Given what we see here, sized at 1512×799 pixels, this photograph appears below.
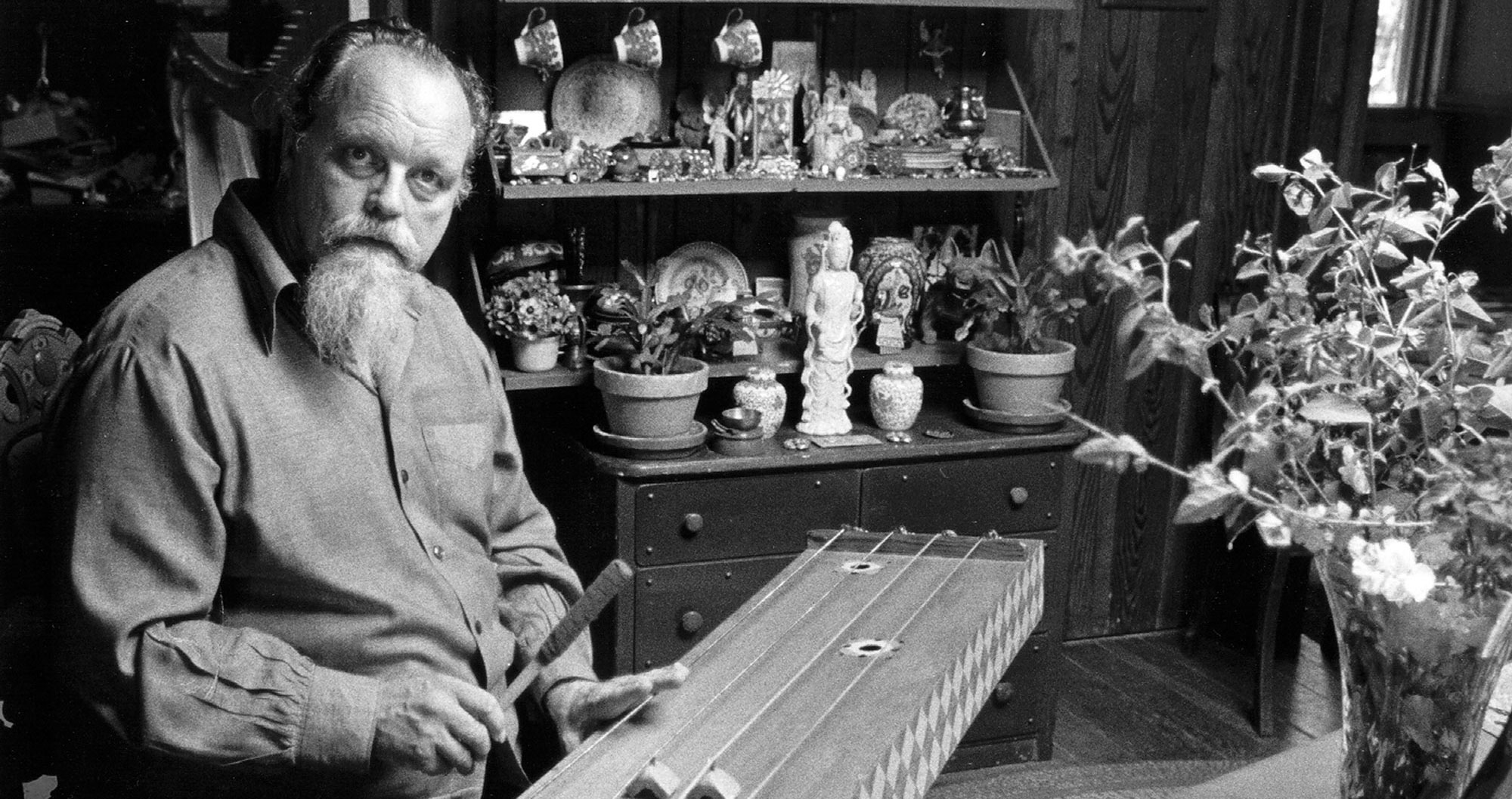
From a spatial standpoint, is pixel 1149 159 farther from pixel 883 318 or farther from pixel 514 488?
pixel 514 488

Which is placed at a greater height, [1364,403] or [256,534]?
[1364,403]

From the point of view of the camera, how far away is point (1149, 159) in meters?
3.67

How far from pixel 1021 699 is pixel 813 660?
177cm

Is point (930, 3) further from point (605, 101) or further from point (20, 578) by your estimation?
point (20, 578)

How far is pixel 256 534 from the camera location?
1.65 metres

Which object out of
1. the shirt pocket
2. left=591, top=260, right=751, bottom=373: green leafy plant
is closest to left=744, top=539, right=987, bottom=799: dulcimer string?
the shirt pocket

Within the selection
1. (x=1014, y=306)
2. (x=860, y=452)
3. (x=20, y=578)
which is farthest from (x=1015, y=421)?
(x=20, y=578)

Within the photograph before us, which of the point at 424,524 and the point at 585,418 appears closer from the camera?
the point at 424,524

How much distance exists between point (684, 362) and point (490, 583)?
1165mm

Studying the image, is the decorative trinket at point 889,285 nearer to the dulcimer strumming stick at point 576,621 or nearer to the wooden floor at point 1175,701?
the wooden floor at point 1175,701

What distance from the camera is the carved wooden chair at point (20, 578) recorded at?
5.23 ft

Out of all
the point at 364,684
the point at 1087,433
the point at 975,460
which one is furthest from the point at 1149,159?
the point at 364,684

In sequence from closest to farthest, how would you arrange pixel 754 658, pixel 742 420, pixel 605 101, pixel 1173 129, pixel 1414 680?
pixel 1414 680, pixel 754 658, pixel 742 420, pixel 605 101, pixel 1173 129

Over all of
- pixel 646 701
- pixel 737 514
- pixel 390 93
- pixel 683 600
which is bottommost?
pixel 683 600
